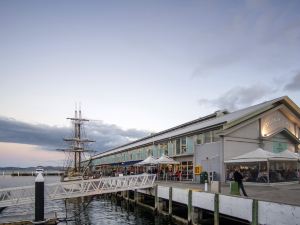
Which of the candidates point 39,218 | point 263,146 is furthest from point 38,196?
point 263,146

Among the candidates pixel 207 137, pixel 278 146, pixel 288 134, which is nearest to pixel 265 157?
pixel 207 137

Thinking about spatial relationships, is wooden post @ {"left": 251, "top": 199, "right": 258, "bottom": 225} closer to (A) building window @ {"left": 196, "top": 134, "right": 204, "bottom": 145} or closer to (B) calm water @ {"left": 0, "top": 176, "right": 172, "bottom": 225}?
(B) calm water @ {"left": 0, "top": 176, "right": 172, "bottom": 225}

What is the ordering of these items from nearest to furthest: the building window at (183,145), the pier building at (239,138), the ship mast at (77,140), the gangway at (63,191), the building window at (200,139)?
the gangway at (63,191) → the pier building at (239,138) → the building window at (200,139) → the building window at (183,145) → the ship mast at (77,140)

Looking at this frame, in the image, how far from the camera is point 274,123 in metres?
34.5

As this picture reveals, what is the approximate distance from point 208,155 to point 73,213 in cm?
1463

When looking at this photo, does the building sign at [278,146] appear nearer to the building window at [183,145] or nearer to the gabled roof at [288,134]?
the gabled roof at [288,134]

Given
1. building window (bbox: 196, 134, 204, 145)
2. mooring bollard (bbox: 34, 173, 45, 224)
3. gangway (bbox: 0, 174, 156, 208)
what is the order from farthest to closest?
building window (bbox: 196, 134, 204, 145), gangway (bbox: 0, 174, 156, 208), mooring bollard (bbox: 34, 173, 45, 224)

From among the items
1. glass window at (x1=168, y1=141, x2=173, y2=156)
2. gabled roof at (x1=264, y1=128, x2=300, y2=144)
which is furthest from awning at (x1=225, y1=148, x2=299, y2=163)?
glass window at (x1=168, y1=141, x2=173, y2=156)

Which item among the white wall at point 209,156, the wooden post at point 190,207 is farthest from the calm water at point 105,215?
the white wall at point 209,156

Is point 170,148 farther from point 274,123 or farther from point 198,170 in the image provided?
point 274,123

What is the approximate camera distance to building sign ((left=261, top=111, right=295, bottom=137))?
3353 cm

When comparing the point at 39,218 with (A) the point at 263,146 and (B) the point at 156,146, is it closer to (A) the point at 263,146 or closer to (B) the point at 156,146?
(A) the point at 263,146

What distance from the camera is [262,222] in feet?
46.9

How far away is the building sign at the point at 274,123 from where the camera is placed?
3353 centimetres
